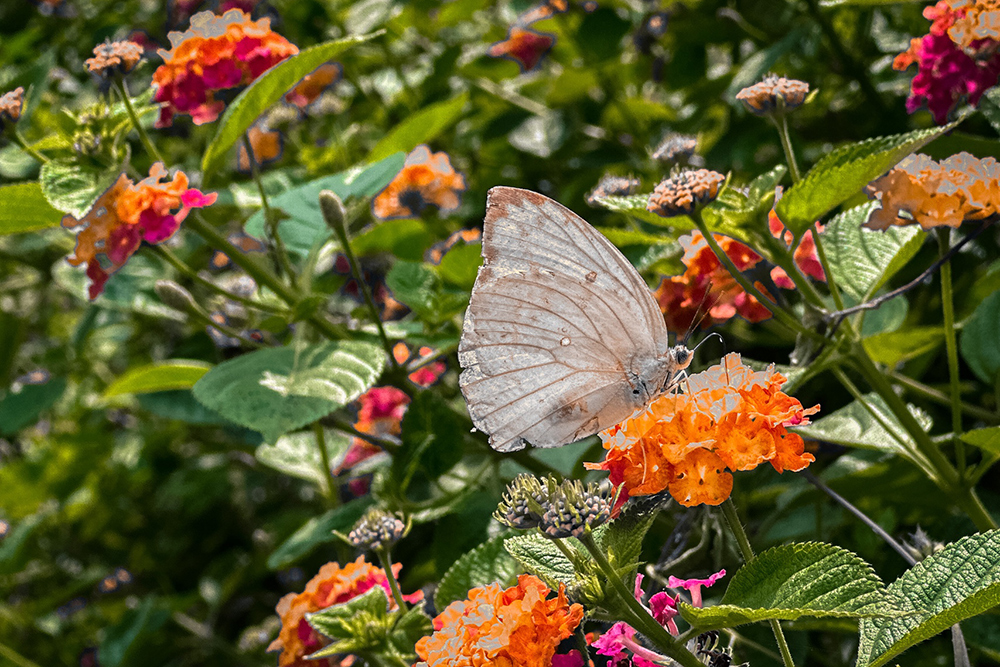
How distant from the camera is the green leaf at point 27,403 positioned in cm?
276

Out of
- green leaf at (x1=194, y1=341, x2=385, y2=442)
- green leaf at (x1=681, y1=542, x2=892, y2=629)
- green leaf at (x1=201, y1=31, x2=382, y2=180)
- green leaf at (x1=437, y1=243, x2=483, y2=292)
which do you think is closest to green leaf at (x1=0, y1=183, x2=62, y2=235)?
green leaf at (x1=201, y1=31, x2=382, y2=180)

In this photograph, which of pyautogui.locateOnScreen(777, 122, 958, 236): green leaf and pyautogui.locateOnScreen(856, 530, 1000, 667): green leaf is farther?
pyautogui.locateOnScreen(777, 122, 958, 236): green leaf

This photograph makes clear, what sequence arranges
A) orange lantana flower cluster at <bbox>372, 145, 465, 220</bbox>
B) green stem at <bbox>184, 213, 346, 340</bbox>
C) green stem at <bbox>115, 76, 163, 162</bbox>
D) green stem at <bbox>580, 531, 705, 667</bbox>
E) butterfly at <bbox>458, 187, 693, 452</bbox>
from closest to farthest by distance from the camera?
green stem at <bbox>580, 531, 705, 667</bbox> < butterfly at <bbox>458, 187, 693, 452</bbox> < green stem at <bbox>115, 76, 163, 162</bbox> < green stem at <bbox>184, 213, 346, 340</bbox> < orange lantana flower cluster at <bbox>372, 145, 465, 220</bbox>

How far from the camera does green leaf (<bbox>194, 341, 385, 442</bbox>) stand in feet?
4.77

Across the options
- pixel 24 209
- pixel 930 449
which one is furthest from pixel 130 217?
pixel 930 449

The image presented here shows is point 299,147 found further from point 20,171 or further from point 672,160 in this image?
point 672,160

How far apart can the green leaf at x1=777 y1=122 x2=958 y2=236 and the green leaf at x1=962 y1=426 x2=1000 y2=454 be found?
1.24 ft

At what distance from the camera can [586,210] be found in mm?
2467

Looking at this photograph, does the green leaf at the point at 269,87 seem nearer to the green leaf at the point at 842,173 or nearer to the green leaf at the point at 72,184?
the green leaf at the point at 72,184

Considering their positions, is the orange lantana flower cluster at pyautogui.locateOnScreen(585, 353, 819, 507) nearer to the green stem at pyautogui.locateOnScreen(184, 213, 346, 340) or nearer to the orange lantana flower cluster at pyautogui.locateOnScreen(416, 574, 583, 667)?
the orange lantana flower cluster at pyautogui.locateOnScreen(416, 574, 583, 667)

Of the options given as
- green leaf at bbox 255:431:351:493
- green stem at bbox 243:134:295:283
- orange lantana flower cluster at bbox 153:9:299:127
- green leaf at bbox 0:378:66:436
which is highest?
orange lantana flower cluster at bbox 153:9:299:127

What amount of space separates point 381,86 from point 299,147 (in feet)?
1.38

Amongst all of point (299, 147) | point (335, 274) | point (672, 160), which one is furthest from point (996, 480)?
point (299, 147)

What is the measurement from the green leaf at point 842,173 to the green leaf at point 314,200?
2.84 feet
